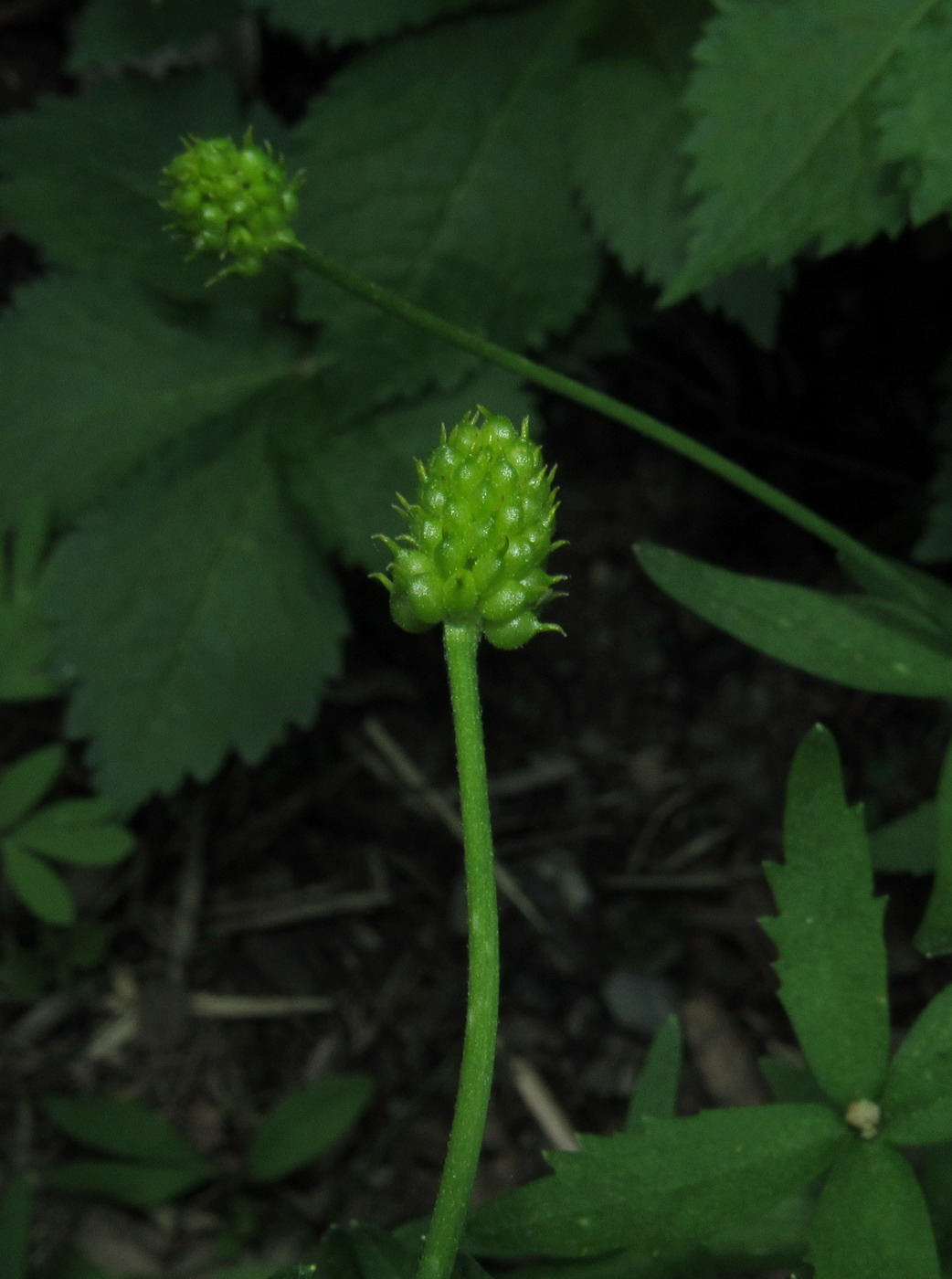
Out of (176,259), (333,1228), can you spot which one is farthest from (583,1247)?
(176,259)

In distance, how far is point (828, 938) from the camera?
142cm

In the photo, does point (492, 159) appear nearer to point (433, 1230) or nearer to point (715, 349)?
point (715, 349)

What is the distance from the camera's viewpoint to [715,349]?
9.15 ft

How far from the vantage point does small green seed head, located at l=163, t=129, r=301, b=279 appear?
1.44 meters

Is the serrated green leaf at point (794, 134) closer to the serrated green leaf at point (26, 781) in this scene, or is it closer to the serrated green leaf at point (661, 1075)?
the serrated green leaf at point (661, 1075)

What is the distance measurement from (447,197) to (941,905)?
150cm

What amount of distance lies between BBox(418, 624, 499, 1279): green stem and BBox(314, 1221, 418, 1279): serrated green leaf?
0.24m

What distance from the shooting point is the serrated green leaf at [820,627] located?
5.43 ft

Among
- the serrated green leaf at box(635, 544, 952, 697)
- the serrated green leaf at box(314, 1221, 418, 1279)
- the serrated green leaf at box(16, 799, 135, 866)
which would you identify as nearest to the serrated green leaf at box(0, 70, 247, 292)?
the serrated green leaf at box(16, 799, 135, 866)

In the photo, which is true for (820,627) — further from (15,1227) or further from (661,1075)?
(15,1227)

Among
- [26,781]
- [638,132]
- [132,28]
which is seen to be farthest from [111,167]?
[26,781]

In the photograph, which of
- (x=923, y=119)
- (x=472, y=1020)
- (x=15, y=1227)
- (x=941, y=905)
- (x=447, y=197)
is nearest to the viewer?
(x=472, y=1020)

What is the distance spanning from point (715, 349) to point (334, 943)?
154cm

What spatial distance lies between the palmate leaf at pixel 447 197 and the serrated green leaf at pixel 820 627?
0.79 m
